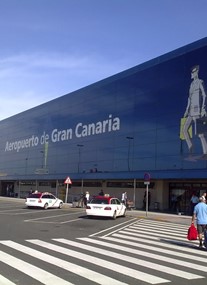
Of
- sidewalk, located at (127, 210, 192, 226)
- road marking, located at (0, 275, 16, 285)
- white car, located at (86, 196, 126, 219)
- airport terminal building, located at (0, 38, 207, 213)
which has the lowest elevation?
road marking, located at (0, 275, 16, 285)

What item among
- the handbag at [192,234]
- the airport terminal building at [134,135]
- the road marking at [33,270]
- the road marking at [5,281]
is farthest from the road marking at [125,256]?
the airport terminal building at [134,135]

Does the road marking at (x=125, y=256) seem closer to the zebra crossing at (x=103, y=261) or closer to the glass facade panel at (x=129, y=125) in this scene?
the zebra crossing at (x=103, y=261)

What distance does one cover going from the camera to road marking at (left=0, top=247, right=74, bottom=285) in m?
8.16

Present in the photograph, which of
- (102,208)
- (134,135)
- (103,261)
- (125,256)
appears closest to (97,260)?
(103,261)

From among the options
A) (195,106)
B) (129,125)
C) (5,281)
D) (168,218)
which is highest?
(195,106)

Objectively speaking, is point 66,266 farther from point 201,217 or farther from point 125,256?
point 201,217

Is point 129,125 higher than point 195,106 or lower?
lower

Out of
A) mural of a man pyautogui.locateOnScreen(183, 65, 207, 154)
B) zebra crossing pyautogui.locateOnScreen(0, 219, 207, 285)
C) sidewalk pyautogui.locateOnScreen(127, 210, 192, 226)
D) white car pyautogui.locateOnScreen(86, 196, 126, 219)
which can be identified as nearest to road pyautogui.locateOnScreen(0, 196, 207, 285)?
zebra crossing pyautogui.locateOnScreen(0, 219, 207, 285)

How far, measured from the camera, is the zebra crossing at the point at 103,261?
8594 millimetres

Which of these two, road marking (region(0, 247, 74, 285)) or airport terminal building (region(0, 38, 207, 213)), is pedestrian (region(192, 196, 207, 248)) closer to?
road marking (region(0, 247, 74, 285))

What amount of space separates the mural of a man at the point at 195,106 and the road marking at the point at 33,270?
28519mm

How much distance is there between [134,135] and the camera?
46688 mm

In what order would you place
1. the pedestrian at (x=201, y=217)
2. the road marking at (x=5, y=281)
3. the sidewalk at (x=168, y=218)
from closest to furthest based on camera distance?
the road marking at (x=5, y=281), the pedestrian at (x=201, y=217), the sidewalk at (x=168, y=218)

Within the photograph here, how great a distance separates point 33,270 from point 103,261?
6.92 feet
